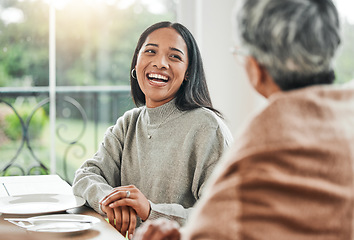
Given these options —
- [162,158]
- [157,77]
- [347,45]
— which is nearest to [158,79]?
[157,77]

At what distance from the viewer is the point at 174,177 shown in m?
1.80

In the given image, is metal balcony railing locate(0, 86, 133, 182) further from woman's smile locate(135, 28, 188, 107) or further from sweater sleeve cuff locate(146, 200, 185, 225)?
sweater sleeve cuff locate(146, 200, 185, 225)

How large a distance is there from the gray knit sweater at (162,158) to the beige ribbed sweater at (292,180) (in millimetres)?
838

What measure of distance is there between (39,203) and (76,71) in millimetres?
1969

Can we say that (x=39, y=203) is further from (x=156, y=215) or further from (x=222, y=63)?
(x=222, y=63)

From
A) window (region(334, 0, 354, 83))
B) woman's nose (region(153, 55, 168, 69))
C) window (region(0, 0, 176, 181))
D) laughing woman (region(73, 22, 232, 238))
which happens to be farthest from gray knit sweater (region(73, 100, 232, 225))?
window (region(0, 0, 176, 181))

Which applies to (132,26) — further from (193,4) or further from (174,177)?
(174,177)

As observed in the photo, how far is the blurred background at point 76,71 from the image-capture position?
3.42 m

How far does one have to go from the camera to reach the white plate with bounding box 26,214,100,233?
1356 mm

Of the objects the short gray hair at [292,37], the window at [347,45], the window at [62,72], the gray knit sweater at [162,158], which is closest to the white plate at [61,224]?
the gray knit sweater at [162,158]

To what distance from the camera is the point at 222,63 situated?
11.2 feet

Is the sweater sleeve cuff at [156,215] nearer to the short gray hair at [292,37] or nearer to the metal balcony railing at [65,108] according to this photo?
the short gray hair at [292,37]

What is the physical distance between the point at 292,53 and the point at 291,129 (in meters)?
0.13

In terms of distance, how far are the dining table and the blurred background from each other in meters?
1.40
